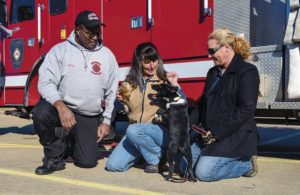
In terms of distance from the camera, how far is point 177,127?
411 cm

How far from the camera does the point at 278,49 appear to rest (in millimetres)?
4762

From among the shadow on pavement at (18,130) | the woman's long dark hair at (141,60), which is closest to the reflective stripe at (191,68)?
the woman's long dark hair at (141,60)

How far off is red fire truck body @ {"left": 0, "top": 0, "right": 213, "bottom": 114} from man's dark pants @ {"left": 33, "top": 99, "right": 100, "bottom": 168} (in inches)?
48.3

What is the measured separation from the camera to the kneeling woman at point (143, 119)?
179 inches

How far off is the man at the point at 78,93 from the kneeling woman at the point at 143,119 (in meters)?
0.27

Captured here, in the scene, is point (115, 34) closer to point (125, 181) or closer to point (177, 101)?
point (177, 101)

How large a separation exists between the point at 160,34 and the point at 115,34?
0.79 m

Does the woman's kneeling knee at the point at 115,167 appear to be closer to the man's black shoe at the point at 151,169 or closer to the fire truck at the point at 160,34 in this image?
the man's black shoe at the point at 151,169

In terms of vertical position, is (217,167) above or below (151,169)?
above

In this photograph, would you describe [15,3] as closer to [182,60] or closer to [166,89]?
[182,60]

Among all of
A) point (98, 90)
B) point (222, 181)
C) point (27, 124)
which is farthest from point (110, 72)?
point (27, 124)

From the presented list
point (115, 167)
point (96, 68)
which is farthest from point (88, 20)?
point (115, 167)

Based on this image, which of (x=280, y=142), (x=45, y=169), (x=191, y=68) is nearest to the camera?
(x=45, y=169)

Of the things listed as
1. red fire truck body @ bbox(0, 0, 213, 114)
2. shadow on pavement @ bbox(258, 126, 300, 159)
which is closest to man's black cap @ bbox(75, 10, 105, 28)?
red fire truck body @ bbox(0, 0, 213, 114)
